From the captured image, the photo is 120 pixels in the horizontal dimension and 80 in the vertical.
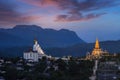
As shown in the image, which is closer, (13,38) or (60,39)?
(13,38)

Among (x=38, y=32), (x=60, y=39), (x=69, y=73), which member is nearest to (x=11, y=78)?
(x=69, y=73)

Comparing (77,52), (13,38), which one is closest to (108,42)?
(77,52)

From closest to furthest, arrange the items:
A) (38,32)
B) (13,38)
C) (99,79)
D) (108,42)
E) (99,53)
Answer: (99,79), (99,53), (108,42), (13,38), (38,32)

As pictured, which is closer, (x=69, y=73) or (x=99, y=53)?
(x=69, y=73)

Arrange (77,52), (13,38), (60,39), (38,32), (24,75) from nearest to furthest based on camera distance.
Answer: (24,75)
(77,52)
(13,38)
(38,32)
(60,39)

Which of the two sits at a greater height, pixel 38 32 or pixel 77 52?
pixel 38 32

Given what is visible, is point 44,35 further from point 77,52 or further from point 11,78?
point 11,78

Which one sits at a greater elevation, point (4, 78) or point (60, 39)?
point (60, 39)

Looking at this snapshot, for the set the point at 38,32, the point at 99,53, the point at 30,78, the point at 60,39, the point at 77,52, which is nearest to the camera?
the point at 30,78

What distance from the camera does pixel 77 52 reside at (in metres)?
104

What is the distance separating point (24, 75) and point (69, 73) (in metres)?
4.62

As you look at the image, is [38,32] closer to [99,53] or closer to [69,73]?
[99,53]

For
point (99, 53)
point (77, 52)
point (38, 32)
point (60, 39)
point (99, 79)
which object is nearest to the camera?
point (99, 79)

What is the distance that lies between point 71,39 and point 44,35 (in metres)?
15.7
